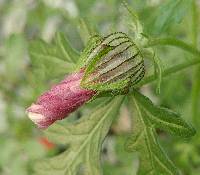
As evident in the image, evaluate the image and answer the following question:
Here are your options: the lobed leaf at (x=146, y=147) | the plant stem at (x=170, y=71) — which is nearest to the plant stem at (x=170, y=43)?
the plant stem at (x=170, y=71)

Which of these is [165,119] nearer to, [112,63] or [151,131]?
[151,131]

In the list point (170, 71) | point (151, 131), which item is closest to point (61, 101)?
point (151, 131)

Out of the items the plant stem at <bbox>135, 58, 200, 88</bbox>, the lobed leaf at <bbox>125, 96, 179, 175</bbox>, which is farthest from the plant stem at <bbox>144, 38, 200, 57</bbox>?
the lobed leaf at <bbox>125, 96, 179, 175</bbox>

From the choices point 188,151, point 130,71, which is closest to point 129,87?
point 130,71

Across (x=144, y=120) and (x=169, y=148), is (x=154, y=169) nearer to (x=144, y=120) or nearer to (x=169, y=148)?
(x=144, y=120)

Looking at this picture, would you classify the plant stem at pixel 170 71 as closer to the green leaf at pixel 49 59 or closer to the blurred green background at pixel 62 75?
the blurred green background at pixel 62 75
